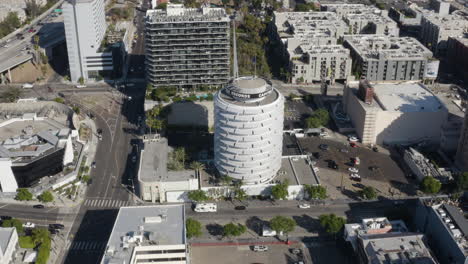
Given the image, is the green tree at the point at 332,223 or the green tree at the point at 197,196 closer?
the green tree at the point at 332,223

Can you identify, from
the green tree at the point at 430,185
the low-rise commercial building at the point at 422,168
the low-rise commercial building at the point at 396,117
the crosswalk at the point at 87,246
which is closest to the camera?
the crosswalk at the point at 87,246

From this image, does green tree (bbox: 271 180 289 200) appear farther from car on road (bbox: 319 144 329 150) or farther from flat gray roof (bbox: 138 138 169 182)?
car on road (bbox: 319 144 329 150)

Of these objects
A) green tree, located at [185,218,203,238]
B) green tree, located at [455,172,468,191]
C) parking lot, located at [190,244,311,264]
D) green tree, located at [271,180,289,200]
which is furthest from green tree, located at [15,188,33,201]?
green tree, located at [455,172,468,191]

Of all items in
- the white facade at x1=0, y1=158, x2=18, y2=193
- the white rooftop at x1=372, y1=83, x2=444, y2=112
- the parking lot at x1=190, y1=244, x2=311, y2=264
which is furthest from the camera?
the white rooftop at x1=372, y1=83, x2=444, y2=112

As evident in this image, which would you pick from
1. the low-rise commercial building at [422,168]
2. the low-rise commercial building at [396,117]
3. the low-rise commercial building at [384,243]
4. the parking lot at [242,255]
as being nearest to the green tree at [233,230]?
the parking lot at [242,255]

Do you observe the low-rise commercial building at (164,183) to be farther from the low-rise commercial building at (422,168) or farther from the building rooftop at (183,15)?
the low-rise commercial building at (422,168)

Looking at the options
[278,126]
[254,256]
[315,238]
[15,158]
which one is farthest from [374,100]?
[15,158]
